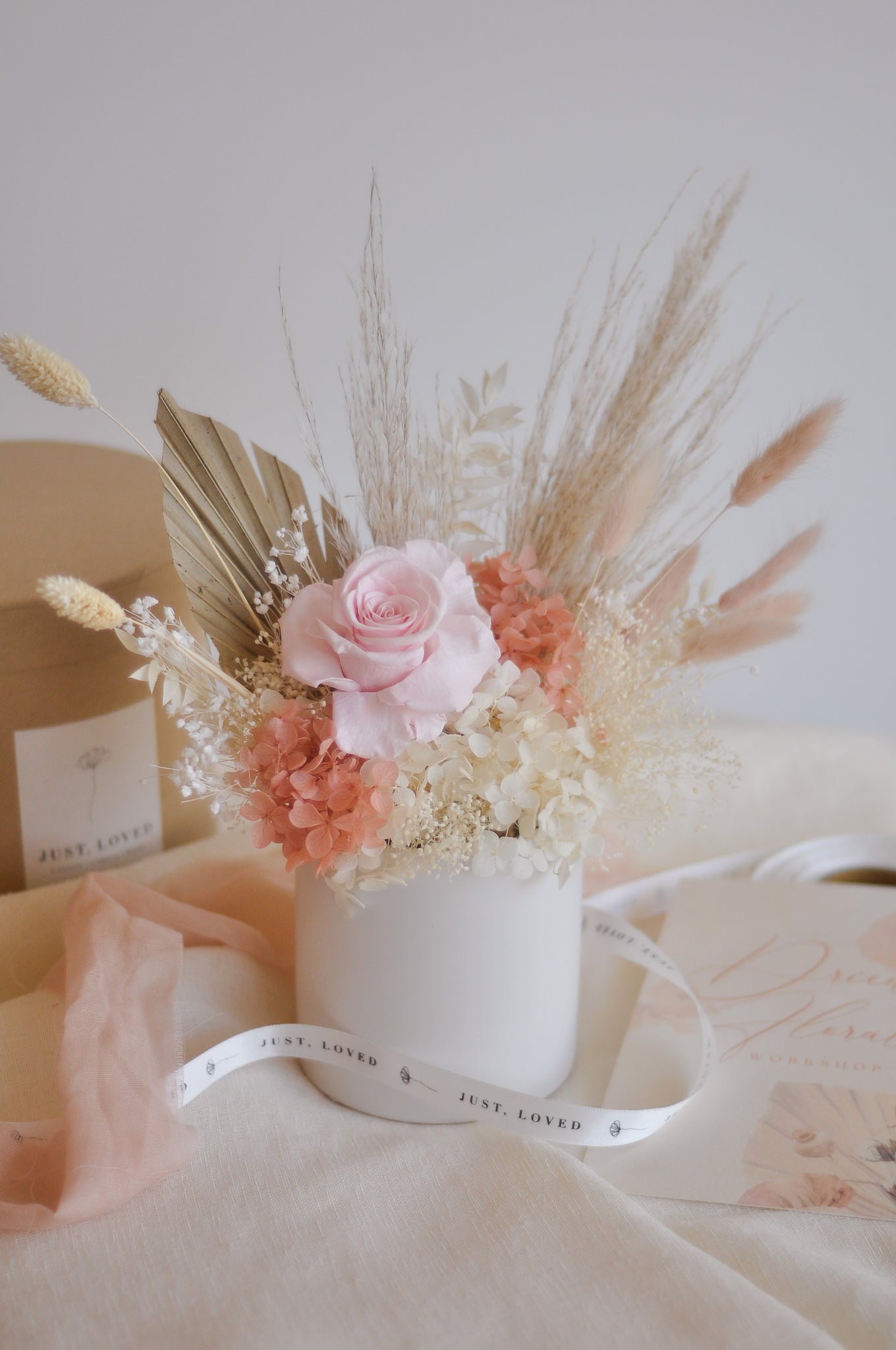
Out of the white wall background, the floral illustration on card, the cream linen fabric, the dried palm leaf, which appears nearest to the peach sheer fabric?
the cream linen fabric

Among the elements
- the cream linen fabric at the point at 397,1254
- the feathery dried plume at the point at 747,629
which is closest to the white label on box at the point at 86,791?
the cream linen fabric at the point at 397,1254

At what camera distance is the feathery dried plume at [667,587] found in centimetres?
56

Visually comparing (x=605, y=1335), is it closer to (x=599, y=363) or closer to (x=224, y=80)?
(x=599, y=363)

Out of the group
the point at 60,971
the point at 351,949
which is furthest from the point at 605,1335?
the point at 60,971

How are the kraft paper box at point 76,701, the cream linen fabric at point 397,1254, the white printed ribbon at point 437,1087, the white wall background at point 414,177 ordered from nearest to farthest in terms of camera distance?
the cream linen fabric at point 397,1254 → the white printed ribbon at point 437,1087 → the kraft paper box at point 76,701 → the white wall background at point 414,177

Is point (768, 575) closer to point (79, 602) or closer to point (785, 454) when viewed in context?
point (785, 454)

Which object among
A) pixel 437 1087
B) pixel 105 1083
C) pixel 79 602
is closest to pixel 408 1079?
pixel 437 1087

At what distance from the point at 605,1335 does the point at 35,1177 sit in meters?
0.24

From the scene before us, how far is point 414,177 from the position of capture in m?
0.85

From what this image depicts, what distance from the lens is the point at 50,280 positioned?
79cm

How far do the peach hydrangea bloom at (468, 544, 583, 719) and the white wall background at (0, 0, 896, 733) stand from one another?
371 mm

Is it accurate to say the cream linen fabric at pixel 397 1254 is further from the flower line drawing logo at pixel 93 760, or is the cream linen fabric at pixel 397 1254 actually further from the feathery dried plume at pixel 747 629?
the feathery dried plume at pixel 747 629

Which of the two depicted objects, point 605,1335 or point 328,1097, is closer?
point 605,1335

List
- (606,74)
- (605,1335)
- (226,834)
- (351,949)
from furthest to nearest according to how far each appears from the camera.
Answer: (606,74) < (226,834) < (351,949) < (605,1335)
